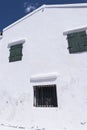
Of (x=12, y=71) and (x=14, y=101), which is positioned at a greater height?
(x=12, y=71)

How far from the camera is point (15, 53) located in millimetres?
9414

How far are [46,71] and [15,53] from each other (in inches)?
94.6

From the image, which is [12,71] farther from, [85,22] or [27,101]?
[85,22]

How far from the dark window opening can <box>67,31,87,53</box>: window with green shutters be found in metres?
1.98

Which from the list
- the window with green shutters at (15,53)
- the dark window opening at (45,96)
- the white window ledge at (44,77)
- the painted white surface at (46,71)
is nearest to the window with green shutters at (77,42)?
the painted white surface at (46,71)

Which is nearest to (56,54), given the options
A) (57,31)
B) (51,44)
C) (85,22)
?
(51,44)

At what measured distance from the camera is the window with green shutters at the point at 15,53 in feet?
30.2

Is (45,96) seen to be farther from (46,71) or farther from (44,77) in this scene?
(46,71)

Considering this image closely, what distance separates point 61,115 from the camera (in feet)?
23.8

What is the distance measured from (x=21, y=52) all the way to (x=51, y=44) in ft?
6.19

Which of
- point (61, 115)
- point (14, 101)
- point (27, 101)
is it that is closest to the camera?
point (61, 115)

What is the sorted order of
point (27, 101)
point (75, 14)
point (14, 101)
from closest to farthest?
point (75, 14) → point (27, 101) → point (14, 101)

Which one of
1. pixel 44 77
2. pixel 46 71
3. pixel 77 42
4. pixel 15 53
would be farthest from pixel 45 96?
pixel 15 53

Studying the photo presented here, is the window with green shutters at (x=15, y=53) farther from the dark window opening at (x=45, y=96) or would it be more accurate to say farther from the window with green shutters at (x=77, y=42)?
the window with green shutters at (x=77, y=42)
